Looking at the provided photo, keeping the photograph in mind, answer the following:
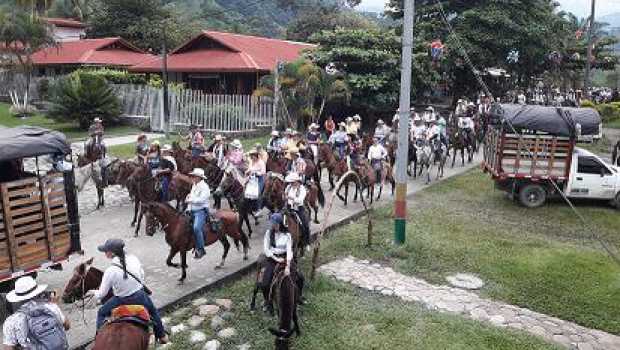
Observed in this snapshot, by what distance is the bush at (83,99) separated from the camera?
971 inches

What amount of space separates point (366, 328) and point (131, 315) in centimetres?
367

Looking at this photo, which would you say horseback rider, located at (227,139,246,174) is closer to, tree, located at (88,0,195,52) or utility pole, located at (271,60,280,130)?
utility pole, located at (271,60,280,130)

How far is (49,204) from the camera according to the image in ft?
28.3

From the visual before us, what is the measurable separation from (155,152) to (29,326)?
766cm

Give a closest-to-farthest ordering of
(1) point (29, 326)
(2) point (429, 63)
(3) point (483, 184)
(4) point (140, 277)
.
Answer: (1) point (29, 326)
(4) point (140, 277)
(3) point (483, 184)
(2) point (429, 63)

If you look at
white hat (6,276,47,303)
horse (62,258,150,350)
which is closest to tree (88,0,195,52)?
horse (62,258,150,350)

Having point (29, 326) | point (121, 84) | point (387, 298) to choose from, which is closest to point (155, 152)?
point (387, 298)

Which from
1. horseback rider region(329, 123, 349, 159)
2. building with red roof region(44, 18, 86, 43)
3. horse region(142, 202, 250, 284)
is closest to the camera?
horse region(142, 202, 250, 284)

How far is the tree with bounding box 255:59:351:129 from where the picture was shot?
2386 cm

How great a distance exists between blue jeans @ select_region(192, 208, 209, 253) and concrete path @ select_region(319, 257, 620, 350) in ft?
8.04

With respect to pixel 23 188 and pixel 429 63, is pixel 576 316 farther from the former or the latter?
pixel 429 63

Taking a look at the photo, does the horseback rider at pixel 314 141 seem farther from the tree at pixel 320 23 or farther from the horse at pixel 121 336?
the tree at pixel 320 23

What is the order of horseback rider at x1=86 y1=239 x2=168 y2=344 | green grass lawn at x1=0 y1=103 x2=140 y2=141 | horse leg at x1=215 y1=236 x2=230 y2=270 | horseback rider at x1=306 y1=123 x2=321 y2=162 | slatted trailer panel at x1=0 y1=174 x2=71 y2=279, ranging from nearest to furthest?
horseback rider at x1=86 y1=239 x2=168 y2=344
slatted trailer panel at x1=0 y1=174 x2=71 y2=279
horse leg at x1=215 y1=236 x2=230 y2=270
horseback rider at x1=306 y1=123 x2=321 y2=162
green grass lawn at x1=0 y1=103 x2=140 y2=141

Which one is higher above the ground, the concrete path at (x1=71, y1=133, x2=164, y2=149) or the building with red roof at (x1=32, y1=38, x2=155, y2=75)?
the building with red roof at (x1=32, y1=38, x2=155, y2=75)
